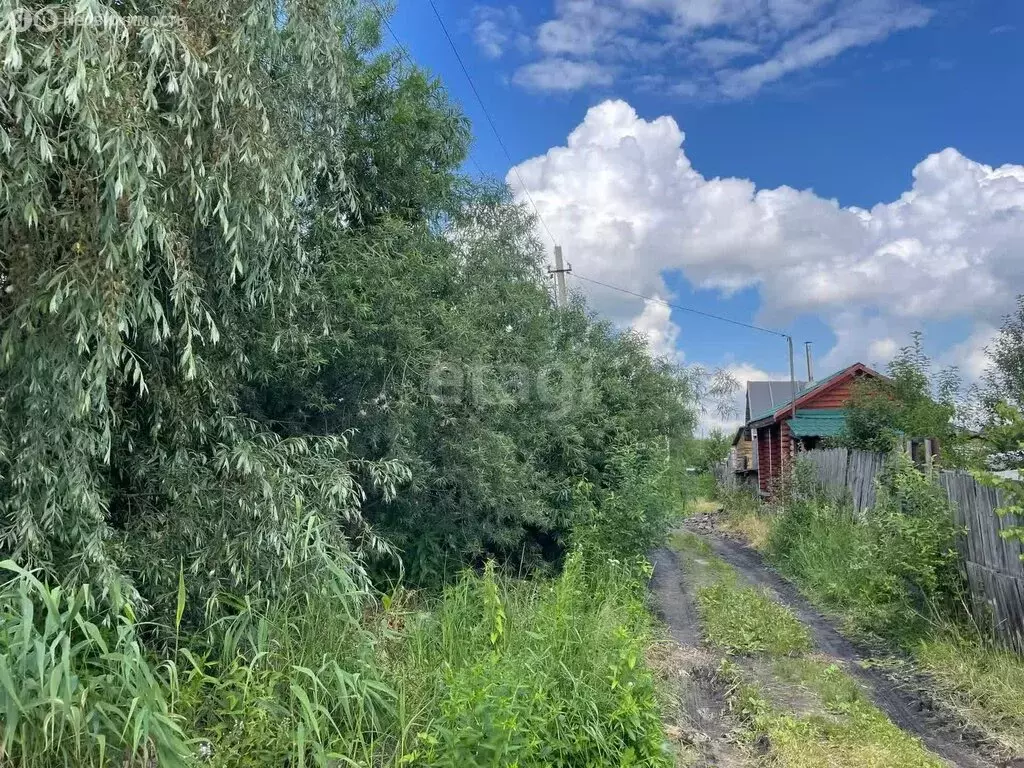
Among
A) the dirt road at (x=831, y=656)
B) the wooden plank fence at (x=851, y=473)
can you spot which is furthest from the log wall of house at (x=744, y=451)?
the dirt road at (x=831, y=656)

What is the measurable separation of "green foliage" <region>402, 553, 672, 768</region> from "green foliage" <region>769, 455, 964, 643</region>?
3.27 m

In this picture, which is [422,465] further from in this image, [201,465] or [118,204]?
[118,204]

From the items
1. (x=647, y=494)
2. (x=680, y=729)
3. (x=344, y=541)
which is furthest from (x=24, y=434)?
(x=647, y=494)

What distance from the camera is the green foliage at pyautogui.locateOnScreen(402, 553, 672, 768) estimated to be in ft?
10.1

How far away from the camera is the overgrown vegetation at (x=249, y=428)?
308 centimetres

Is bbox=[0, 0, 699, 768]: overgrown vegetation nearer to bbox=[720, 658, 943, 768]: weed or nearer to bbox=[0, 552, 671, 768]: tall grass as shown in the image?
bbox=[0, 552, 671, 768]: tall grass

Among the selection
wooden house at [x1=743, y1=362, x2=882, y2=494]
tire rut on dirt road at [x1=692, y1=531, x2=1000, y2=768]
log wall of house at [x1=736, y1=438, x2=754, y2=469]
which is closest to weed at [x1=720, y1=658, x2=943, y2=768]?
tire rut on dirt road at [x1=692, y1=531, x2=1000, y2=768]

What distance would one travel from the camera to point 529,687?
11.4 feet

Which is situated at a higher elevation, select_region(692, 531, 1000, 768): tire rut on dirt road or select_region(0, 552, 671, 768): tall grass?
select_region(0, 552, 671, 768): tall grass

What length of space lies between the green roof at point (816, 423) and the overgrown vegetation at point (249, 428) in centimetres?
1198

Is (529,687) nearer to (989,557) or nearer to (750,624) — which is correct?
Answer: (750,624)

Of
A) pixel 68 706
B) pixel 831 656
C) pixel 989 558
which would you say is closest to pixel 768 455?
pixel 831 656

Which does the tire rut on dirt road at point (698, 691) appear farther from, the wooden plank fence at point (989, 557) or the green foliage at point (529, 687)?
the wooden plank fence at point (989, 557)

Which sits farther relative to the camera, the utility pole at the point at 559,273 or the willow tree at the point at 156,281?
the utility pole at the point at 559,273
